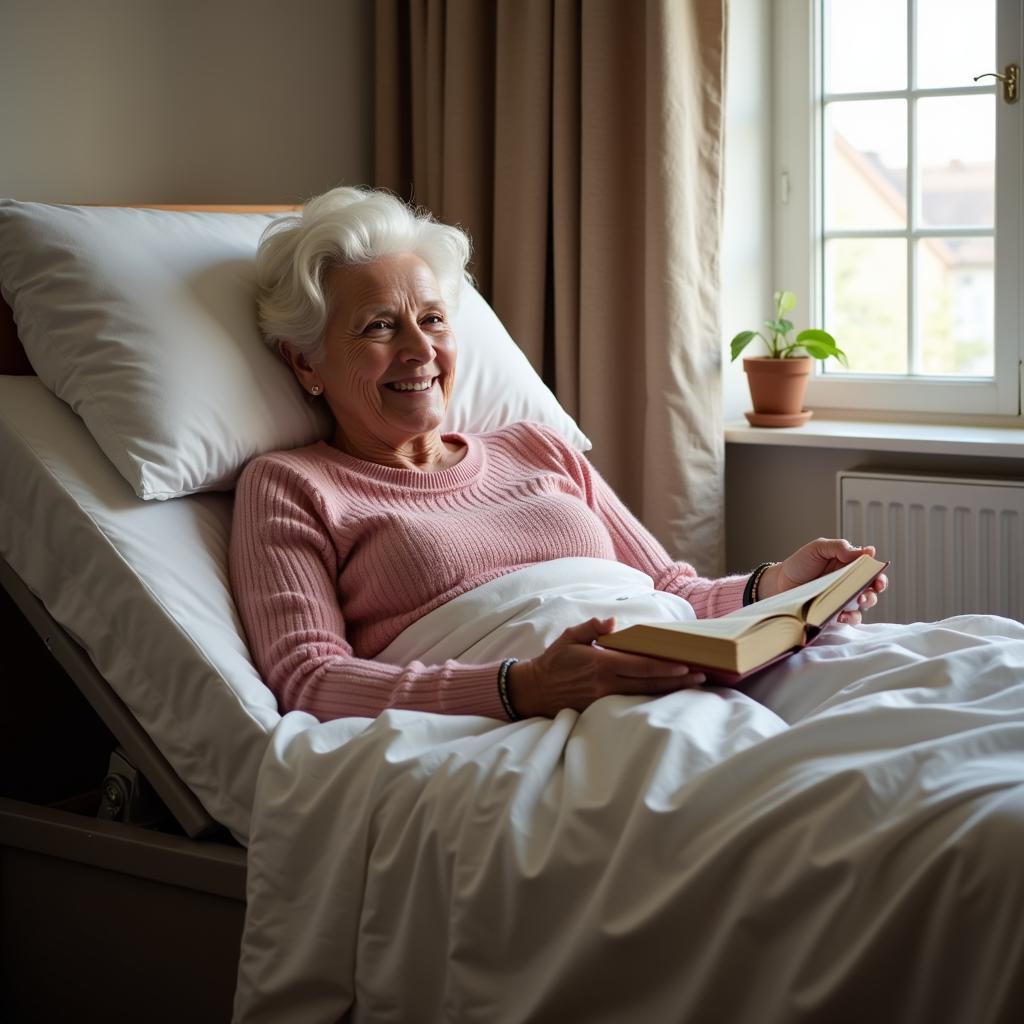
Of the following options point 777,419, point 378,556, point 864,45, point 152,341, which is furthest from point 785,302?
point 152,341

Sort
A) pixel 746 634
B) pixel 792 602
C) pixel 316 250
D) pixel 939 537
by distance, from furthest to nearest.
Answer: pixel 939 537 < pixel 316 250 < pixel 792 602 < pixel 746 634

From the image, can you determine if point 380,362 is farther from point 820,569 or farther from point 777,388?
point 777,388

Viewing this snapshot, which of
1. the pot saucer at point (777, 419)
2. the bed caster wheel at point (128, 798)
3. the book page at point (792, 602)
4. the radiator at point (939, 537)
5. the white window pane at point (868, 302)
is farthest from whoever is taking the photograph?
the white window pane at point (868, 302)

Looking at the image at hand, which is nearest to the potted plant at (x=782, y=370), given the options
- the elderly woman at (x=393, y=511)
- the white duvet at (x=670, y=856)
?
the elderly woman at (x=393, y=511)

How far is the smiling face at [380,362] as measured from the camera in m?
1.75

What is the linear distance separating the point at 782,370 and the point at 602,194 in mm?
510

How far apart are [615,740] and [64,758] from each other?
0.91m

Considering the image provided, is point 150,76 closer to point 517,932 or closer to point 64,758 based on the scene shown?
point 64,758

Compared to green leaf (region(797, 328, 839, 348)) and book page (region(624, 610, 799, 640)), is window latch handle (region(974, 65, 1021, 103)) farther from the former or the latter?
book page (region(624, 610, 799, 640))

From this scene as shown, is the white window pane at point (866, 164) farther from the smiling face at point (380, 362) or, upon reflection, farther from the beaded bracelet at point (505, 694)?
the beaded bracelet at point (505, 694)

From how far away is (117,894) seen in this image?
1.45m

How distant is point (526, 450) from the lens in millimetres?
1926

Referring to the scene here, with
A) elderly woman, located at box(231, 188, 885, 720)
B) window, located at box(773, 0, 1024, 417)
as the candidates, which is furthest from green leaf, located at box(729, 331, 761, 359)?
elderly woman, located at box(231, 188, 885, 720)

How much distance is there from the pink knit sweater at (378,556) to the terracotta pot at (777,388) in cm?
83
